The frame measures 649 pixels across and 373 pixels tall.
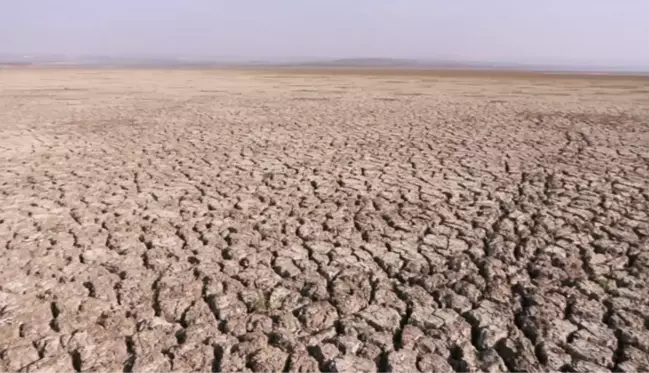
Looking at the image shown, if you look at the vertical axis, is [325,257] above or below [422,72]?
above

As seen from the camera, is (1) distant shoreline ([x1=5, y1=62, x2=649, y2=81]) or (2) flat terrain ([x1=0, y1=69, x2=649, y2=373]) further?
(1) distant shoreline ([x1=5, y1=62, x2=649, y2=81])

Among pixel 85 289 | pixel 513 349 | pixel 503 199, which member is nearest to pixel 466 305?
pixel 513 349

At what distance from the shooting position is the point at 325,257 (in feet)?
9.31

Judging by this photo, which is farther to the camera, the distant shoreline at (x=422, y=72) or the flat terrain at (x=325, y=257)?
the distant shoreline at (x=422, y=72)

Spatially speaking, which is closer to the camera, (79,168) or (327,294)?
(327,294)

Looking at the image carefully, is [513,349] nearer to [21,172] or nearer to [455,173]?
[455,173]

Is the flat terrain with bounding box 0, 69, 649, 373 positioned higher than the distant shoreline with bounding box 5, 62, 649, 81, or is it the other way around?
the flat terrain with bounding box 0, 69, 649, 373

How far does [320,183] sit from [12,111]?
7655 mm

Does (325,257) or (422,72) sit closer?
(325,257)

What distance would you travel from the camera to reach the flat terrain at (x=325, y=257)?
6.57 ft

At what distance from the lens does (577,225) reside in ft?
10.5

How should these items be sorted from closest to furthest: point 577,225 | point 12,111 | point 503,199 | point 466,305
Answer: point 466,305
point 577,225
point 503,199
point 12,111

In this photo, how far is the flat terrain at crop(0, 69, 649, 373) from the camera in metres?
2.00

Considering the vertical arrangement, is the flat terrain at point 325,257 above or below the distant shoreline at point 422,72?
above
